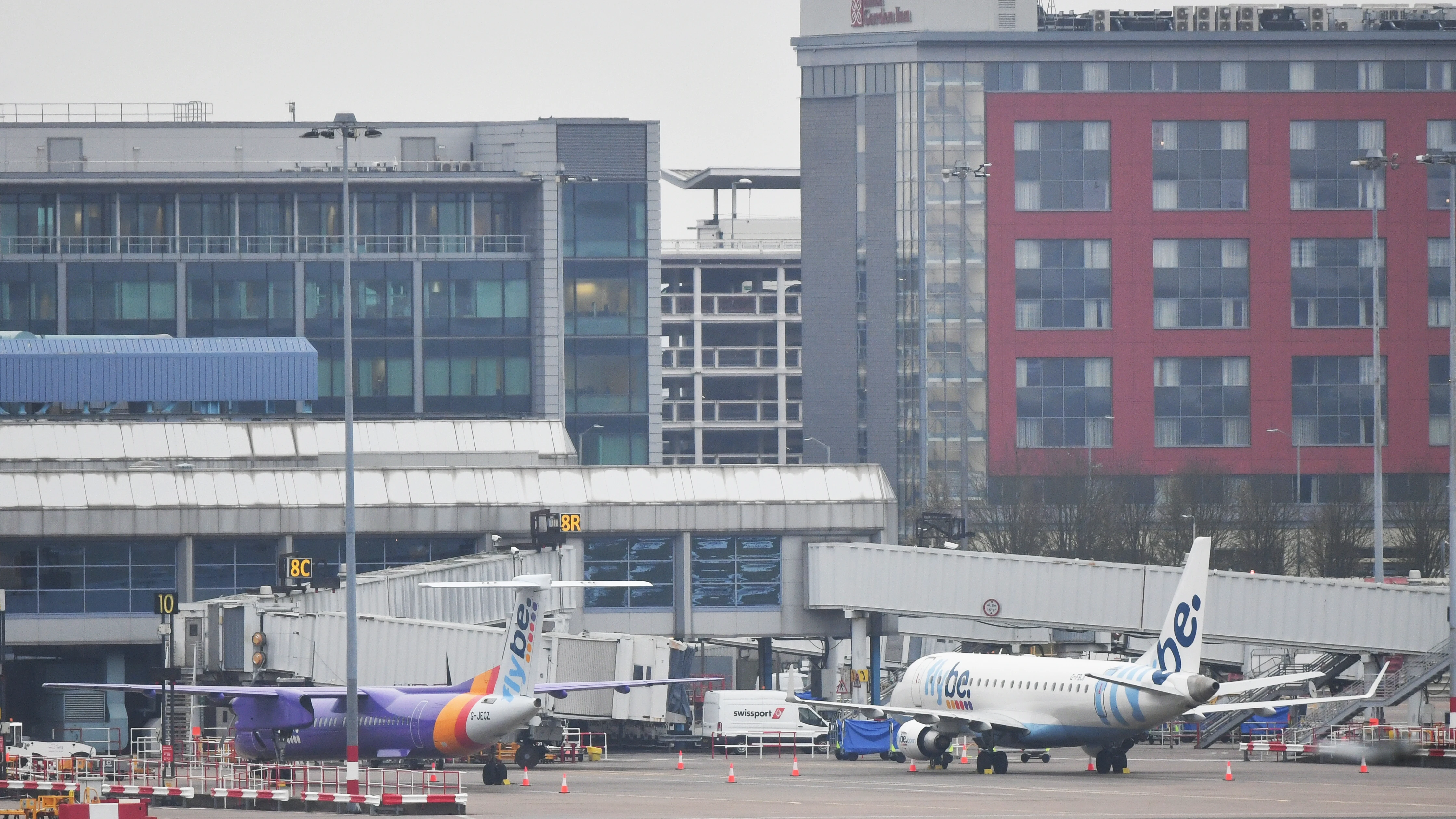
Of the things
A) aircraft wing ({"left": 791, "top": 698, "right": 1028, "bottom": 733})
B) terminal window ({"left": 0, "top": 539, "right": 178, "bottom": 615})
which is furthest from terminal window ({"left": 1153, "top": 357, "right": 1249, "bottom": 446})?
aircraft wing ({"left": 791, "top": 698, "right": 1028, "bottom": 733})

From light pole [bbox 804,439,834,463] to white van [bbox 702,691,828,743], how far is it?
83768mm

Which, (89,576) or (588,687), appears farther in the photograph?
(89,576)

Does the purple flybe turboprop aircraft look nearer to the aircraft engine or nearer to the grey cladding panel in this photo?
the aircraft engine

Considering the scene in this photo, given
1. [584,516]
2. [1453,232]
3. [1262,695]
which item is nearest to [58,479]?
[584,516]

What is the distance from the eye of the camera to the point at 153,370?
113 meters

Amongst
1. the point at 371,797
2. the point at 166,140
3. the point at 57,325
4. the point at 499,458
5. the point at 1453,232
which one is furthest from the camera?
the point at 166,140

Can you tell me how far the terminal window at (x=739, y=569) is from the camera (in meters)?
93.6

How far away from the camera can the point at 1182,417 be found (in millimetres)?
167750

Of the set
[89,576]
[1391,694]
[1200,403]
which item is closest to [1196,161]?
[1200,403]

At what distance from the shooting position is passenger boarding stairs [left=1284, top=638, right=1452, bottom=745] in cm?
7781

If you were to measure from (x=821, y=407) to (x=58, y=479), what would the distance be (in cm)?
9459

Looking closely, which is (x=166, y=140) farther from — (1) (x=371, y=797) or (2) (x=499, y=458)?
(1) (x=371, y=797)

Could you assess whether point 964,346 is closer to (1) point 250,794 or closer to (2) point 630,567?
(2) point 630,567

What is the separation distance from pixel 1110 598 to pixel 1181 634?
25.2 meters
